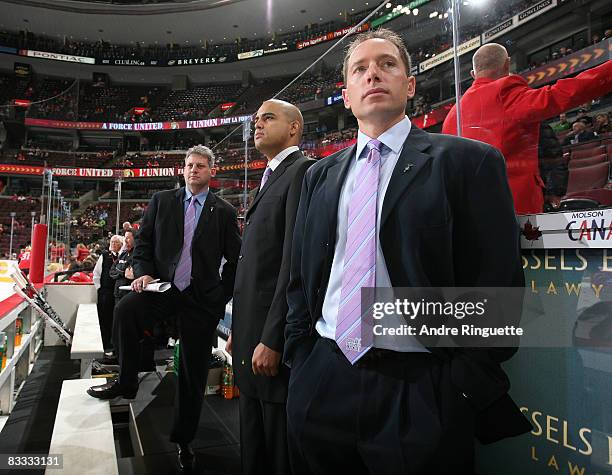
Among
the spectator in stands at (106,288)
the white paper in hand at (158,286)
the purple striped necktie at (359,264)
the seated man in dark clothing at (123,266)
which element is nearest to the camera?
the purple striped necktie at (359,264)

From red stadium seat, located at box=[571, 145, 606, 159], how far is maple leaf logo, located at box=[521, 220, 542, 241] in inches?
8.3

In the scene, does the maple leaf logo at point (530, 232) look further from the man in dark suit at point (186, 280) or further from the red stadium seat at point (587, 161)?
the man in dark suit at point (186, 280)

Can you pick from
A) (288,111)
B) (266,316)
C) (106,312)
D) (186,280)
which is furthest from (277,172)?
(106,312)

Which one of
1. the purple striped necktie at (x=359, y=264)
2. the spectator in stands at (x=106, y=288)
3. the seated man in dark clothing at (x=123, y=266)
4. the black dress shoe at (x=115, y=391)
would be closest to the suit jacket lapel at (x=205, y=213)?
the black dress shoe at (x=115, y=391)

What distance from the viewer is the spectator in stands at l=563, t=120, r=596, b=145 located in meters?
1.14

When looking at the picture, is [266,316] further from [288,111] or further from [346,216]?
[288,111]

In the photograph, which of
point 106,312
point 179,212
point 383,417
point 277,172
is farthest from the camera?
point 106,312

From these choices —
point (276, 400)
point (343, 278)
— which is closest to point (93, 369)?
point (276, 400)

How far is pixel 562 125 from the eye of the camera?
3.94 ft

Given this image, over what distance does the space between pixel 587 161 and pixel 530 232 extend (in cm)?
23

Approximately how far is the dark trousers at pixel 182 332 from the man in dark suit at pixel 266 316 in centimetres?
64

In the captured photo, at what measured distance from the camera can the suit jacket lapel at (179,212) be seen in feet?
7.26

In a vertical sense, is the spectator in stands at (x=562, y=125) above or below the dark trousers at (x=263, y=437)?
above

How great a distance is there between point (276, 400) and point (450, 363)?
2.35 ft
